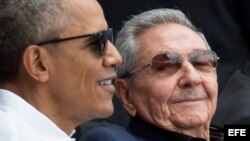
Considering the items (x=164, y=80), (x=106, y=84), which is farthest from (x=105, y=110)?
(x=164, y=80)

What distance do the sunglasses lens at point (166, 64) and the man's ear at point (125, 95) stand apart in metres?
0.16

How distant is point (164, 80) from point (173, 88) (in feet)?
0.18

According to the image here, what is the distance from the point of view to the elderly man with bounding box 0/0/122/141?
2.59 metres

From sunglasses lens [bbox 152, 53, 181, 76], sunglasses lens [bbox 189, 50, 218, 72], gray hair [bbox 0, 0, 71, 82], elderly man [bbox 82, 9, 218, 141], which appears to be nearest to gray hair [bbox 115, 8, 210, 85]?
elderly man [bbox 82, 9, 218, 141]

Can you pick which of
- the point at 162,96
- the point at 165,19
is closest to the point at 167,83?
the point at 162,96

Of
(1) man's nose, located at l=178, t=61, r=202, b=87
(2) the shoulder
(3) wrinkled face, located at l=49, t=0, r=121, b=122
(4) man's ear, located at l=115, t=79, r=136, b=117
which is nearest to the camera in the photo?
(3) wrinkled face, located at l=49, t=0, r=121, b=122

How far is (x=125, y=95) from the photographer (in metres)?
3.66

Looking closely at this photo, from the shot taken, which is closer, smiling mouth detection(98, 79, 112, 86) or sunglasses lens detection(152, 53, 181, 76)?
smiling mouth detection(98, 79, 112, 86)

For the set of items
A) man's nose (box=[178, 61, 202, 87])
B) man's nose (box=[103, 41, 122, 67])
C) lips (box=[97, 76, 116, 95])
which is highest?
man's nose (box=[103, 41, 122, 67])

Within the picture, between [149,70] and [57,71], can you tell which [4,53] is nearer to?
[57,71]

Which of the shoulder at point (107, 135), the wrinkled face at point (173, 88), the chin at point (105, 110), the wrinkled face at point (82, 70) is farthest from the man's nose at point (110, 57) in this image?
the wrinkled face at point (173, 88)

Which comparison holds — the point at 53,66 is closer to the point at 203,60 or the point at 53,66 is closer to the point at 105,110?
the point at 105,110

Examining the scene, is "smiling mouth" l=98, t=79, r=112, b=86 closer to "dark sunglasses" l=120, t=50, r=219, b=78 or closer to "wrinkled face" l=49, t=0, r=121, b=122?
"wrinkled face" l=49, t=0, r=121, b=122

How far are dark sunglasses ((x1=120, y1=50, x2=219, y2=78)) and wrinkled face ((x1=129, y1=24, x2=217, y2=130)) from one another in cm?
2
